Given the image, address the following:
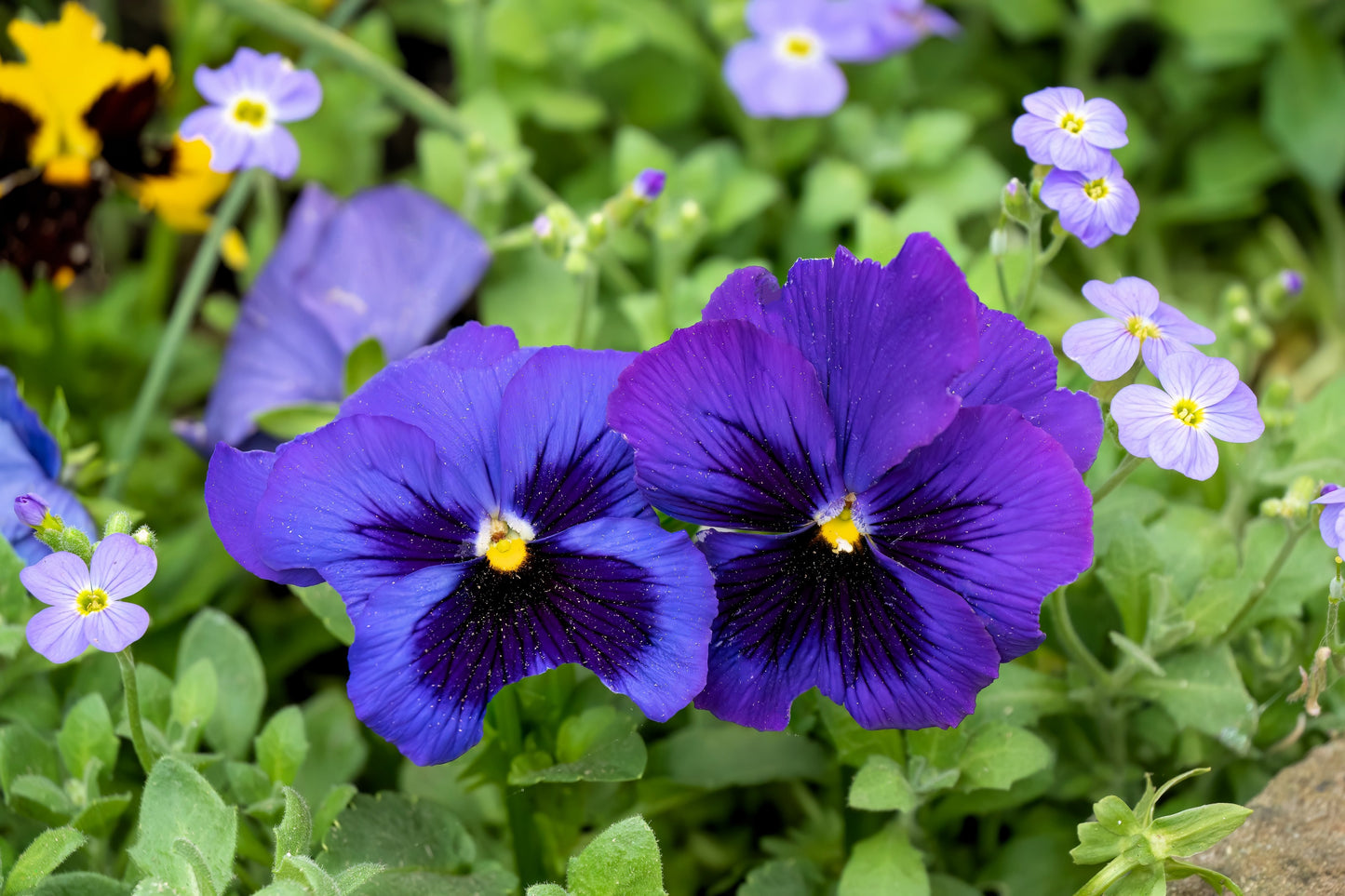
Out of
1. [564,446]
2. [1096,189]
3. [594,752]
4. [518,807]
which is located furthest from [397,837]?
[1096,189]

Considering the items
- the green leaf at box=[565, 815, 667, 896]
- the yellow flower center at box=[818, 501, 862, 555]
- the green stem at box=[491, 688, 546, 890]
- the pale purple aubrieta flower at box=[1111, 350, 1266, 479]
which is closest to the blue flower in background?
the green stem at box=[491, 688, 546, 890]

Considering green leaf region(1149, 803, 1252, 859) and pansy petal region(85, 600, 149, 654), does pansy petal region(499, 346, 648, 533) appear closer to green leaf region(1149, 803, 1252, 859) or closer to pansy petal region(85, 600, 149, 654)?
pansy petal region(85, 600, 149, 654)

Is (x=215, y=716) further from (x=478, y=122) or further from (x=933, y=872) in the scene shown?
(x=478, y=122)

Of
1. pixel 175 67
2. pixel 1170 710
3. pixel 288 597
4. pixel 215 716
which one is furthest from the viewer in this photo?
pixel 175 67

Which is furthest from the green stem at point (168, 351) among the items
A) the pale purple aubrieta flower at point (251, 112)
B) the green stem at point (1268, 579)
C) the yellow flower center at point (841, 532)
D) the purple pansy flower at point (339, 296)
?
the green stem at point (1268, 579)

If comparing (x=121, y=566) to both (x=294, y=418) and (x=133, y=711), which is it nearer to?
(x=133, y=711)

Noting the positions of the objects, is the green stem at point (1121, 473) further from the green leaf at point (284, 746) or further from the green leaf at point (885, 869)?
the green leaf at point (284, 746)

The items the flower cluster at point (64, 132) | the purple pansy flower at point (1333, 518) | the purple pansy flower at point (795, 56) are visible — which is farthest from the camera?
the purple pansy flower at point (795, 56)

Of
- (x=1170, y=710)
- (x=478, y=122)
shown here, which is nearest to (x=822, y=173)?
(x=478, y=122)
